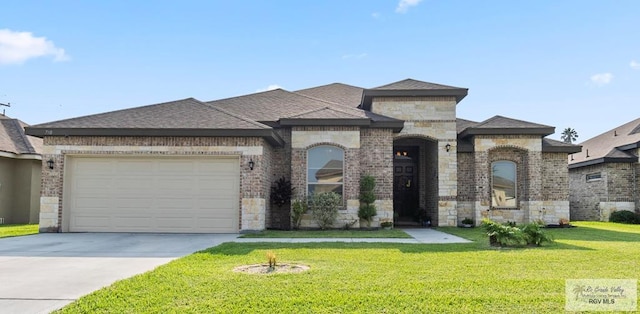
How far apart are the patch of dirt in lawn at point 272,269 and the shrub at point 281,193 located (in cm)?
775

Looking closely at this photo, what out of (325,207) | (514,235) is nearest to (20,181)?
(325,207)

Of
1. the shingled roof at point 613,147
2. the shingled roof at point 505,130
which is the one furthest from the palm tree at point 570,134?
the shingled roof at point 505,130

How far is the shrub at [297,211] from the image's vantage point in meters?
14.9

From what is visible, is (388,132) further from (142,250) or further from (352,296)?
(352,296)

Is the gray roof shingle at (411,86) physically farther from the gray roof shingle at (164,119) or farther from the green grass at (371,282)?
the green grass at (371,282)

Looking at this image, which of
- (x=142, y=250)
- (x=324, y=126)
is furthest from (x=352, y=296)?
(x=324, y=126)

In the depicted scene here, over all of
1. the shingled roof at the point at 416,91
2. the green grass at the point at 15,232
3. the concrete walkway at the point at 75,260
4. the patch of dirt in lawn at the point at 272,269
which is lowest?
the green grass at the point at 15,232

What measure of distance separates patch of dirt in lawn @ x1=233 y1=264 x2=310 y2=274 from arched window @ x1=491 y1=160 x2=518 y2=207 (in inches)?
482

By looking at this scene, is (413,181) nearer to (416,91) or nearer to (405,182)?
(405,182)

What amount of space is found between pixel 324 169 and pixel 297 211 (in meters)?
1.64

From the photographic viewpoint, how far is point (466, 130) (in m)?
17.2

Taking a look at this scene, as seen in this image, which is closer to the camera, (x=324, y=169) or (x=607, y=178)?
(x=324, y=169)

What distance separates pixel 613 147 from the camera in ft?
73.5

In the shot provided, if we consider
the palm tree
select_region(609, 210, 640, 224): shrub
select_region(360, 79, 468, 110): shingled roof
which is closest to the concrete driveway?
select_region(360, 79, 468, 110): shingled roof
